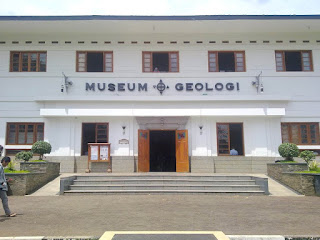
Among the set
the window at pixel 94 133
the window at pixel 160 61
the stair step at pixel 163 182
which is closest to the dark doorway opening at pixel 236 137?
the stair step at pixel 163 182

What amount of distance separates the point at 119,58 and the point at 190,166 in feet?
21.7

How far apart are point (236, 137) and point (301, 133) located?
10.5ft

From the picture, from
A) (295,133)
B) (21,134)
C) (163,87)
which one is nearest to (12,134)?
(21,134)

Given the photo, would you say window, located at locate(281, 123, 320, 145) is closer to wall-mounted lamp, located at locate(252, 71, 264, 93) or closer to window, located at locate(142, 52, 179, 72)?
wall-mounted lamp, located at locate(252, 71, 264, 93)

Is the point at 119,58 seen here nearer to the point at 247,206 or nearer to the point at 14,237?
the point at 247,206

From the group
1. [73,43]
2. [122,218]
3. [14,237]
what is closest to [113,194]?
[122,218]

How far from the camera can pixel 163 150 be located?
64.0ft

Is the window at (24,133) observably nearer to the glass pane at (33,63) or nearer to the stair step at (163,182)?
the glass pane at (33,63)

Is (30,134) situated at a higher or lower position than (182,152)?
higher

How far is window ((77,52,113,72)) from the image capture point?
16219 millimetres

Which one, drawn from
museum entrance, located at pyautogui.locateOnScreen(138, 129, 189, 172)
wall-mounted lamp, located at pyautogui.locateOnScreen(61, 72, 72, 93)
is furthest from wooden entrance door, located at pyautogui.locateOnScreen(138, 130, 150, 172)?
wall-mounted lamp, located at pyautogui.locateOnScreen(61, 72, 72, 93)

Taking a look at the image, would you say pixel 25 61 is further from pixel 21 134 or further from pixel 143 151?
pixel 143 151

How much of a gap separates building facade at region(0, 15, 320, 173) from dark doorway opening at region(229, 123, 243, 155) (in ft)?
0.17

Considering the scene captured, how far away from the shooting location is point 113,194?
37.5ft
